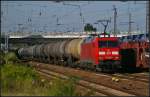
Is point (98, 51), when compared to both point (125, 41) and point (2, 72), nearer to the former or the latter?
point (125, 41)

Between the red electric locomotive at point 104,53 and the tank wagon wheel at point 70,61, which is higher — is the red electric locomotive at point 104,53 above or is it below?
above

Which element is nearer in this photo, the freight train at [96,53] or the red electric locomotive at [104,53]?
the red electric locomotive at [104,53]

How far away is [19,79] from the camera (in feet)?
64.5

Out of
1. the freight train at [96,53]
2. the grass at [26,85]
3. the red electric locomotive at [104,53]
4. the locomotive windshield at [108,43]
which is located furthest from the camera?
the locomotive windshield at [108,43]

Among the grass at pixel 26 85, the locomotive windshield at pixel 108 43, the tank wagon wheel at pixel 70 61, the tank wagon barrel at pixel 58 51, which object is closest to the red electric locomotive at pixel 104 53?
the locomotive windshield at pixel 108 43

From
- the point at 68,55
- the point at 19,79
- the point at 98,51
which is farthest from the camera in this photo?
the point at 68,55

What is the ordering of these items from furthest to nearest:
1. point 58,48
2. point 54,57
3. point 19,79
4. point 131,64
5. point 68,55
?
point 54,57 < point 58,48 < point 68,55 < point 131,64 < point 19,79

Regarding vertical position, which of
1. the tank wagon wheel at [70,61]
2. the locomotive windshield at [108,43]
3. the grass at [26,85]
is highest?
the locomotive windshield at [108,43]

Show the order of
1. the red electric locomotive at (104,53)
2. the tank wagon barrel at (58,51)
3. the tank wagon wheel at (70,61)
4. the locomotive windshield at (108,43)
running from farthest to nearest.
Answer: the tank wagon wheel at (70,61) → the tank wagon barrel at (58,51) → the locomotive windshield at (108,43) → the red electric locomotive at (104,53)

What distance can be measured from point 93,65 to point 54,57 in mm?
21311

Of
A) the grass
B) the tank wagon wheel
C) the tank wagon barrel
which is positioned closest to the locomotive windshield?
the tank wagon barrel

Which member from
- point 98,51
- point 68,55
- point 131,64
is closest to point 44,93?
point 98,51

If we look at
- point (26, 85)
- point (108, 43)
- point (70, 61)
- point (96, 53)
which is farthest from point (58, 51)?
point (26, 85)

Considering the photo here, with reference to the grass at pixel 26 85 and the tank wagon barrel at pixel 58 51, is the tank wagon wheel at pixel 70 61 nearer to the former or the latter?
the tank wagon barrel at pixel 58 51
